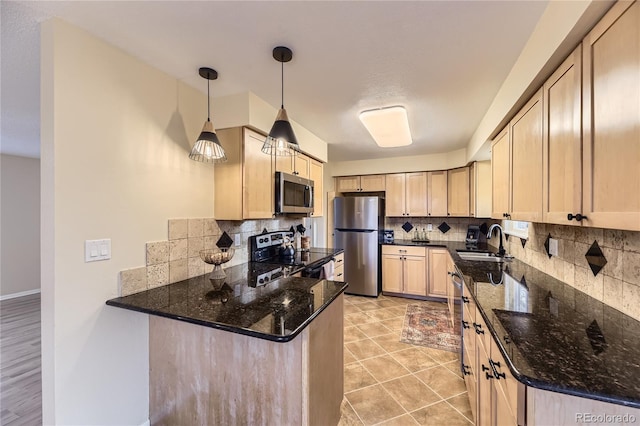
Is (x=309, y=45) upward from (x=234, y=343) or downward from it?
upward

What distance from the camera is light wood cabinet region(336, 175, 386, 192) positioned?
466 centimetres

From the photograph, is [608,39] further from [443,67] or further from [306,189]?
[306,189]

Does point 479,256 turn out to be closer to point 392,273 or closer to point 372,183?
point 392,273

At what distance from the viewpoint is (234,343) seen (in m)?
1.36

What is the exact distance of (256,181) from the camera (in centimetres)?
227

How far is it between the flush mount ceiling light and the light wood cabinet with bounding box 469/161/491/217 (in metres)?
1.17

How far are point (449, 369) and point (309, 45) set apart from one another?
2757 mm

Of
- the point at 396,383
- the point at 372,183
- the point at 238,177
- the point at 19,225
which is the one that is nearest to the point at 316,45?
the point at 238,177

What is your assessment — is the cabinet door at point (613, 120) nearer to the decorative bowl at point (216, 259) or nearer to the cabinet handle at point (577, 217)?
the cabinet handle at point (577, 217)

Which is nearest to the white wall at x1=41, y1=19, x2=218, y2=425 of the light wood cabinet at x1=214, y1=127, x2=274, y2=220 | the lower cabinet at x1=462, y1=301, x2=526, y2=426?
the light wood cabinet at x1=214, y1=127, x2=274, y2=220

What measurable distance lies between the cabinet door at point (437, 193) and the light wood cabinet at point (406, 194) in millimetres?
77

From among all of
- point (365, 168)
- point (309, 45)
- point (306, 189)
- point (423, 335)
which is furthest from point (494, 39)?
point (365, 168)

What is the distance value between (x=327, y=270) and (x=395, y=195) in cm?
229

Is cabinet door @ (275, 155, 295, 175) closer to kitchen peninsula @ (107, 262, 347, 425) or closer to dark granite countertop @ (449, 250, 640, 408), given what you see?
kitchen peninsula @ (107, 262, 347, 425)
